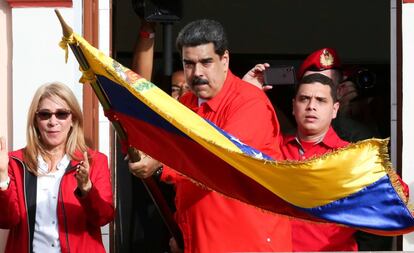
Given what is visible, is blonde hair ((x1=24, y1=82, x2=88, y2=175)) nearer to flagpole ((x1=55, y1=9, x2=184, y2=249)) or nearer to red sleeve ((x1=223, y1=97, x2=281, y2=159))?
flagpole ((x1=55, y1=9, x2=184, y2=249))

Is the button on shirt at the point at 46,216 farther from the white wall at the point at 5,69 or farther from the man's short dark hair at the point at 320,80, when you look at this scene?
the man's short dark hair at the point at 320,80

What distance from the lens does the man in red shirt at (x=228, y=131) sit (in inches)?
247

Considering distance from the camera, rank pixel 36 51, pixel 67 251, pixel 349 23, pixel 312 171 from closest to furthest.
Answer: pixel 312 171
pixel 67 251
pixel 36 51
pixel 349 23

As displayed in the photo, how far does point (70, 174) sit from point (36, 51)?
1.16m

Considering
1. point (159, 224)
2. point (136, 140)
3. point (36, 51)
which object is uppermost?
point (36, 51)

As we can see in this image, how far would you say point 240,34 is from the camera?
34.5 ft

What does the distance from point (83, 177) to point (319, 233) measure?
1306 millimetres

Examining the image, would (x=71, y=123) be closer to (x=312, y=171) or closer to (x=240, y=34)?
(x=312, y=171)

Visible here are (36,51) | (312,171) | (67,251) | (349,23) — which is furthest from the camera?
(349,23)

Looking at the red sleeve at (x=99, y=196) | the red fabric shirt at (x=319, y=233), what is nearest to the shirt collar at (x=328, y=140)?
the red fabric shirt at (x=319, y=233)

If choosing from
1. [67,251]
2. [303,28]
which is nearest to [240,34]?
[303,28]

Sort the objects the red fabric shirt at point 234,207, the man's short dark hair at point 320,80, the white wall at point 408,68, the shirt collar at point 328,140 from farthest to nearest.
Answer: the white wall at point 408,68 → the man's short dark hair at point 320,80 → the shirt collar at point 328,140 → the red fabric shirt at point 234,207

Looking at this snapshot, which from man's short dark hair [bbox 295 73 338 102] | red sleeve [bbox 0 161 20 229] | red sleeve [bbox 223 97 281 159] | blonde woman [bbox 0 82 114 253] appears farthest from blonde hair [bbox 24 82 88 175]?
man's short dark hair [bbox 295 73 338 102]

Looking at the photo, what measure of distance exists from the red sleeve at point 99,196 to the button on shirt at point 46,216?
18cm
